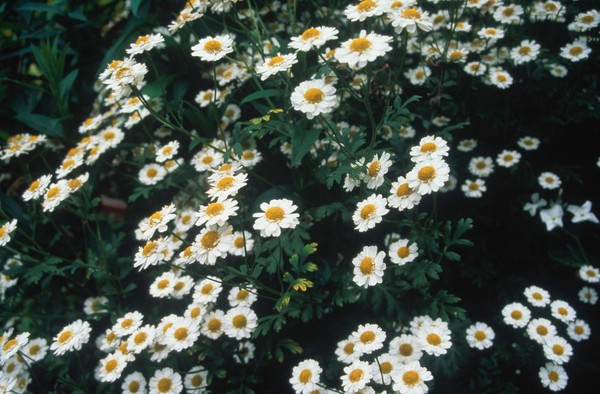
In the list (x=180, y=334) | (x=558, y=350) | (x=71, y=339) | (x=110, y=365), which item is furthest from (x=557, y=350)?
(x=71, y=339)

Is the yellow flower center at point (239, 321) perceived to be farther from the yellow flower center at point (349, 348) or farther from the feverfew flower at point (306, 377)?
the yellow flower center at point (349, 348)

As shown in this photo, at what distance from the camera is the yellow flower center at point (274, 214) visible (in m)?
1.60

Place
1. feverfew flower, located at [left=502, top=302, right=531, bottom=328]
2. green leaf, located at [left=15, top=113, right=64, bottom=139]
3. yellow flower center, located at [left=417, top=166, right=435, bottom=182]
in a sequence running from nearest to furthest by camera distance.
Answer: yellow flower center, located at [left=417, top=166, right=435, bottom=182]
feverfew flower, located at [left=502, top=302, right=531, bottom=328]
green leaf, located at [left=15, top=113, right=64, bottom=139]

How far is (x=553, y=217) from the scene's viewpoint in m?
2.39

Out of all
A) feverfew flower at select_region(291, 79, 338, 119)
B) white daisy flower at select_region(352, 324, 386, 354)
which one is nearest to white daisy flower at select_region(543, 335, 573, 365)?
white daisy flower at select_region(352, 324, 386, 354)

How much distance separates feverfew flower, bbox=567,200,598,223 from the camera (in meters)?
2.37

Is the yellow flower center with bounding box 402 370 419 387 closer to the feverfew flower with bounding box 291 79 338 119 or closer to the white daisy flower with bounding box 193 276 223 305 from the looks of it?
the white daisy flower with bounding box 193 276 223 305

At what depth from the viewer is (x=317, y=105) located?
1590 millimetres

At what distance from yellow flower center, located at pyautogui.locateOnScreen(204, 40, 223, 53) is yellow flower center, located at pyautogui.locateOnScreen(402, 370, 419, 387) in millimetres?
1285

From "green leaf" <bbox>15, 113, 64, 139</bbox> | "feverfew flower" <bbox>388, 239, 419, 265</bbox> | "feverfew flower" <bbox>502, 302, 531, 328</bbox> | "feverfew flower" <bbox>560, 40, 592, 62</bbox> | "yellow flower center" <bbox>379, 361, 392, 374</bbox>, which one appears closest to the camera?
"yellow flower center" <bbox>379, 361, 392, 374</bbox>

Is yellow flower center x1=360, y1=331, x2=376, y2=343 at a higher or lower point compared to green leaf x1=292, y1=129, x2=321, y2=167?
lower

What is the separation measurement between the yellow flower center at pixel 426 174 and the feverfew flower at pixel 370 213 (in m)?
0.14

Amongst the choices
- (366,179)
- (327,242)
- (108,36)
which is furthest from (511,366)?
(108,36)

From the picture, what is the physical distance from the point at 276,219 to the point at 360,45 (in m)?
0.60
